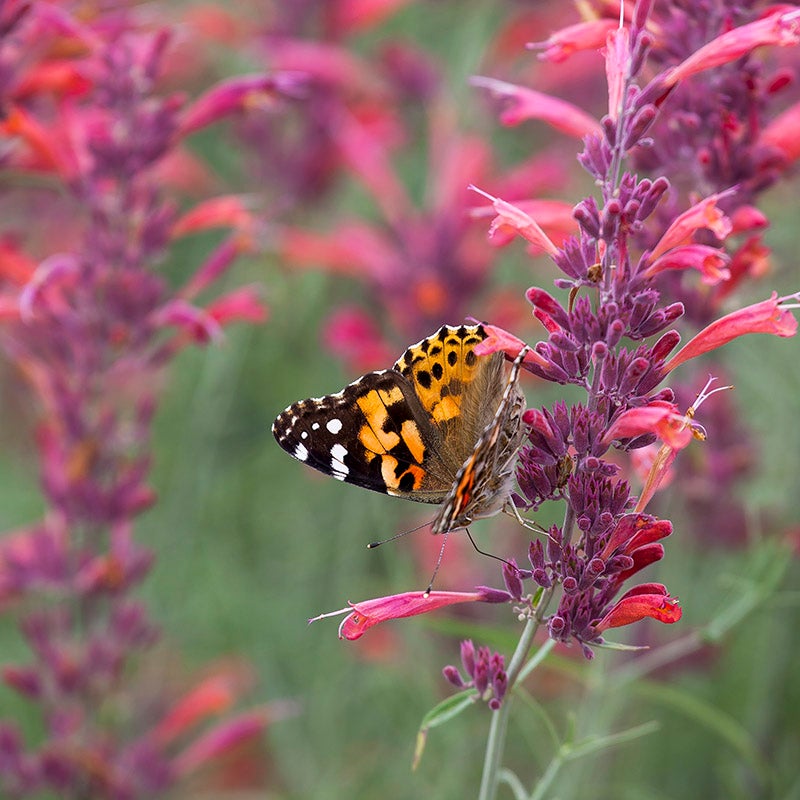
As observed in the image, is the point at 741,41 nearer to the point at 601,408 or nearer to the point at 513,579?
the point at 601,408

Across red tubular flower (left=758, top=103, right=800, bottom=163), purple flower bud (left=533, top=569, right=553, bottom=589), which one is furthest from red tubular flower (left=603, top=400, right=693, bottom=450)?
red tubular flower (left=758, top=103, right=800, bottom=163)

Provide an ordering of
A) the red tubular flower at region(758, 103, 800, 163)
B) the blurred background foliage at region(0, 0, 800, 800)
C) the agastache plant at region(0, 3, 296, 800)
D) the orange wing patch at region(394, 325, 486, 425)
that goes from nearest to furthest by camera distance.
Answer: the orange wing patch at region(394, 325, 486, 425)
the red tubular flower at region(758, 103, 800, 163)
the agastache plant at region(0, 3, 296, 800)
the blurred background foliage at region(0, 0, 800, 800)

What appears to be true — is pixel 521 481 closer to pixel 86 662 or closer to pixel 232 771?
pixel 86 662

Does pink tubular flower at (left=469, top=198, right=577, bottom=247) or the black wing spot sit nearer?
the black wing spot

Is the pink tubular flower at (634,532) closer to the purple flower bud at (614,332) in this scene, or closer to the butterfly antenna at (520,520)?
the butterfly antenna at (520,520)

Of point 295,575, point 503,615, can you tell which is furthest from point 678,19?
point 295,575

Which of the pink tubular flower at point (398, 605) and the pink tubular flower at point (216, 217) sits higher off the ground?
the pink tubular flower at point (216, 217)

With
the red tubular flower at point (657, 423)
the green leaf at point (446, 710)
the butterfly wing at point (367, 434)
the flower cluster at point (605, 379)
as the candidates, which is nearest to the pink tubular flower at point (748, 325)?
the flower cluster at point (605, 379)

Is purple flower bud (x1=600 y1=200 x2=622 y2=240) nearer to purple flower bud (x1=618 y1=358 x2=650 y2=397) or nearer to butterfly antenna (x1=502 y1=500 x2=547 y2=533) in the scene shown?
purple flower bud (x1=618 y1=358 x2=650 y2=397)
